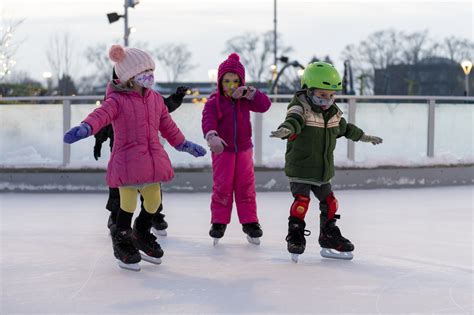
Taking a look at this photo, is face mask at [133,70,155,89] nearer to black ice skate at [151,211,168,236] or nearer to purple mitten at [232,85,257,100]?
purple mitten at [232,85,257,100]

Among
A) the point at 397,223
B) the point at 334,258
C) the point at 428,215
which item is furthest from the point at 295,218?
the point at 428,215

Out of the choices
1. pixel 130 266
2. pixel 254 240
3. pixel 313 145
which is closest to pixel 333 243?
pixel 313 145

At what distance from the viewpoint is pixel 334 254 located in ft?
17.5

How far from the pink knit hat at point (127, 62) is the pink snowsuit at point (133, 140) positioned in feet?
0.35

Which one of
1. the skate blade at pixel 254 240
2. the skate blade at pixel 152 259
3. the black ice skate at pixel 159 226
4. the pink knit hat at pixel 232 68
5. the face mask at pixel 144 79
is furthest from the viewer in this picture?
the black ice skate at pixel 159 226

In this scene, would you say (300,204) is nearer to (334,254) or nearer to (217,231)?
(334,254)

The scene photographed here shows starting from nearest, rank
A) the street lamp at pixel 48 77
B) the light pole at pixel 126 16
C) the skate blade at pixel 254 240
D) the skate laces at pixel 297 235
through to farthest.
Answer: the skate laces at pixel 297 235 → the skate blade at pixel 254 240 → the light pole at pixel 126 16 → the street lamp at pixel 48 77

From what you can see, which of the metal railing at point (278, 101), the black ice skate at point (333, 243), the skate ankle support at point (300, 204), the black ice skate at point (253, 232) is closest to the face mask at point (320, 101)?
the skate ankle support at point (300, 204)

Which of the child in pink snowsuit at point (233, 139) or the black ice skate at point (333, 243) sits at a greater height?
the child in pink snowsuit at point (233, 139)

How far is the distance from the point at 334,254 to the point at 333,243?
7cm

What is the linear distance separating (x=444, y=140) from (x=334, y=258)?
5905mm

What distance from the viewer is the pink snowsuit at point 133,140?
16.1ft

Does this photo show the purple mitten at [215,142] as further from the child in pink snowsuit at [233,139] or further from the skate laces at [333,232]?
the skate laces at [333,232]

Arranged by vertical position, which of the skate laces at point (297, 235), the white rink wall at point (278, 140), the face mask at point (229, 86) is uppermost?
the face mask at point (229, 86)
